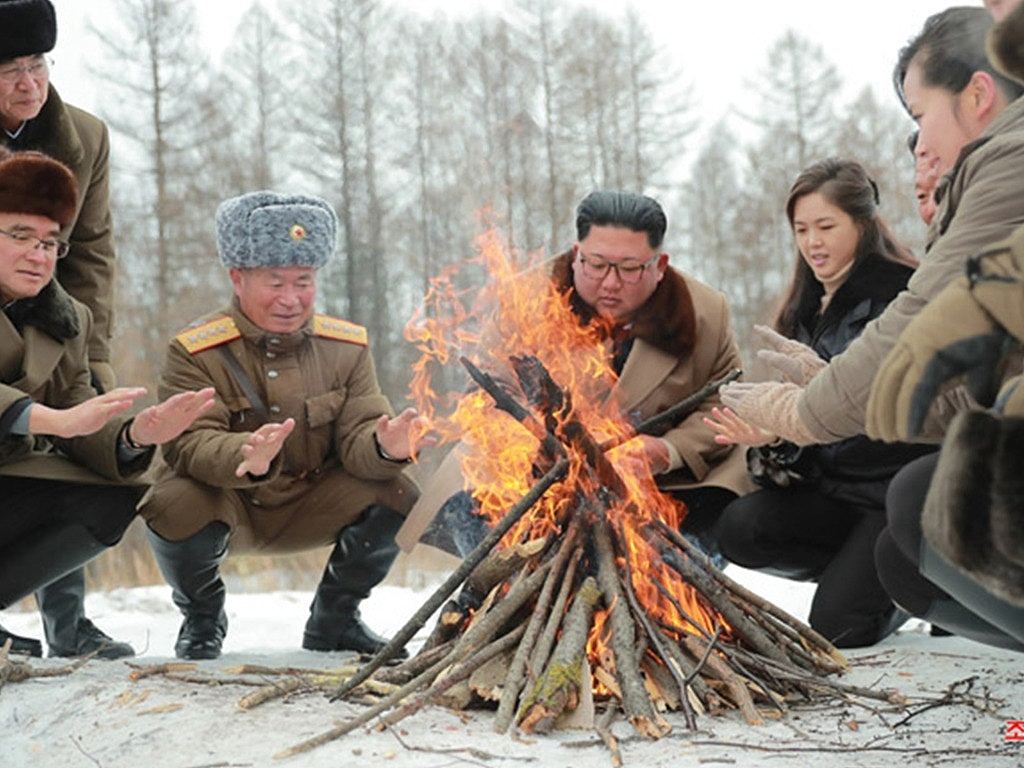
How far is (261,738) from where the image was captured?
2.40 metres

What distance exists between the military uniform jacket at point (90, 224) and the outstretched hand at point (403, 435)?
1199 mm

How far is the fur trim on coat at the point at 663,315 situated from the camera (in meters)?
4.25

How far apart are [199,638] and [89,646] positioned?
17.7 inches

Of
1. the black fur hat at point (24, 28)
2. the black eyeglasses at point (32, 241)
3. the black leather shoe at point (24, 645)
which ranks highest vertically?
the black fur hat at point (24, 28)

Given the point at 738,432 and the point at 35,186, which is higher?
the point at 35,186

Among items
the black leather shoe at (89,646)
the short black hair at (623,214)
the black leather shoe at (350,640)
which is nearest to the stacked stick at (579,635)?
the short black hair at (623,214)

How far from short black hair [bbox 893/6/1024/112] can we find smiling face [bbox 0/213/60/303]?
2711 mm

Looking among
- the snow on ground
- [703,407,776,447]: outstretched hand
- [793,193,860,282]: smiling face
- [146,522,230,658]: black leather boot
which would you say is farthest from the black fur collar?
[793,193,860,282]: smiling face

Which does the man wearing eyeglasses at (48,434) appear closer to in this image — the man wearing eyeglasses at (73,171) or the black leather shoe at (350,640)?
the man wearing eyeglasses at (73,171)

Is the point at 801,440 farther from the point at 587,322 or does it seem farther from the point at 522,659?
the point at 587,322

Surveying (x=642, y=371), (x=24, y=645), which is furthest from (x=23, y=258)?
(x=642, y=371)

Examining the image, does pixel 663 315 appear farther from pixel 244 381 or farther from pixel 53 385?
pixel 53 385

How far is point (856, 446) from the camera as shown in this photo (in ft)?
13.1

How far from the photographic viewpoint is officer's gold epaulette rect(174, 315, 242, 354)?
158 inches
